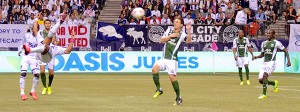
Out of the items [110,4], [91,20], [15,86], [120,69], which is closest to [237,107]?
[15,86]

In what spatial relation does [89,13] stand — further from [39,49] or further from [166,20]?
[39,49]

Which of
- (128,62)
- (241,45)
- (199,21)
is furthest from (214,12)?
(241,45)

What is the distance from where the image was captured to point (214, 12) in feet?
159

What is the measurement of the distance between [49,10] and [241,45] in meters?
17.0

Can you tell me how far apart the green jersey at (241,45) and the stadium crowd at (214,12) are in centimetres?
1042

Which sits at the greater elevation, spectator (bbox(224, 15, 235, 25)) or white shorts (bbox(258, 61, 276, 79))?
spectator (bbox(224, 15, 235, 25))

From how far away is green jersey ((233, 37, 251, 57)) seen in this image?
35469 millimetres

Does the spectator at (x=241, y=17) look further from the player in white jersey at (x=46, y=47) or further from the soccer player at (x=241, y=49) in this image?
the player in white jersey at (x=46, y=47)

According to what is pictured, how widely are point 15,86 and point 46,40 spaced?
905 cm

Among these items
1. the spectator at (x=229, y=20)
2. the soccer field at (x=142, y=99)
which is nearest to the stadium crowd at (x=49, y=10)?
the spectator at (x=229, y=20)

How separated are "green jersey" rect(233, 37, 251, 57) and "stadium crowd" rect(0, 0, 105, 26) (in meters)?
12.5

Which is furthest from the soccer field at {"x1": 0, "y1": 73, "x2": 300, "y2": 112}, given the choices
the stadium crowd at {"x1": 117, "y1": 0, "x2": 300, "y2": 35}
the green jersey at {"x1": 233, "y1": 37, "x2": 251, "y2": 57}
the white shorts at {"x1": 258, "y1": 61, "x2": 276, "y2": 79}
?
the stadium crowd at {"x1": 117, "y1": 0, "x2": 300, "y2": 35}

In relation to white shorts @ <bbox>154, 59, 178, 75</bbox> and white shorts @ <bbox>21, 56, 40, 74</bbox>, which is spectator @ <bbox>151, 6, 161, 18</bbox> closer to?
white shorts @ <bbox>21, 56, 40, 74</bbox>

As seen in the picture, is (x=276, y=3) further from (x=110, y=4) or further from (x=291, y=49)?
(x=110, y=4)
